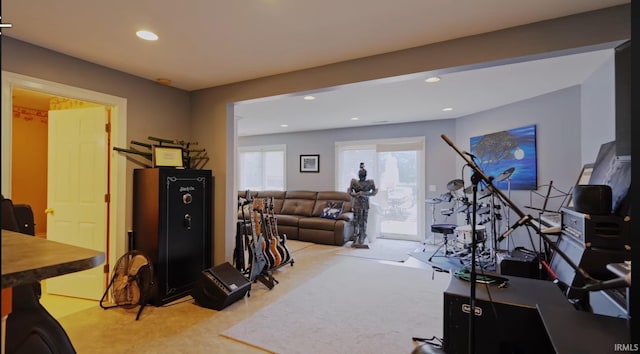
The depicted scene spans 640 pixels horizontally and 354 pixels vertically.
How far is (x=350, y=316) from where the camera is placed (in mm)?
3039

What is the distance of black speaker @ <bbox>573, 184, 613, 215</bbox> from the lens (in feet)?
7.12

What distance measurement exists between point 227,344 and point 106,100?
258 centimetres

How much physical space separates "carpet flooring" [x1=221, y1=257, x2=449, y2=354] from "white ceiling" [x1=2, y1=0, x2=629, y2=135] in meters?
2.17

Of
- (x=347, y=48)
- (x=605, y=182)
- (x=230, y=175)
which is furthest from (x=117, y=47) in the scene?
(x=605, y=182)

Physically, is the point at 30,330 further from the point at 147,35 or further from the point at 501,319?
the point at 501,319

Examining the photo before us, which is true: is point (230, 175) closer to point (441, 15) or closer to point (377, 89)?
point (377, 89)

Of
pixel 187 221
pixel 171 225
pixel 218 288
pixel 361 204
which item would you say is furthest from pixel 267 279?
pixel 361 204

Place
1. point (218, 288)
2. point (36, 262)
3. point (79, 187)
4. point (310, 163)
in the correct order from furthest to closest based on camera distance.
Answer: point (310, 163) < point (79, 187) < point (218, 288) < point (36, 262)

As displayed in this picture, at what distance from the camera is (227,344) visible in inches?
101

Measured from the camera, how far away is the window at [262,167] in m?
8.12

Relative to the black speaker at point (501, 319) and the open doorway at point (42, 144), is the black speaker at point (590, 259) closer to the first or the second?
the black speaker at point (501, 319)

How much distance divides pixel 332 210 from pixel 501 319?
15.0 feet

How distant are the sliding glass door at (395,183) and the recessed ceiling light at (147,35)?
15.6 feet

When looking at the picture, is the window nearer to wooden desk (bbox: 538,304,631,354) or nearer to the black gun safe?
the black gun safe
